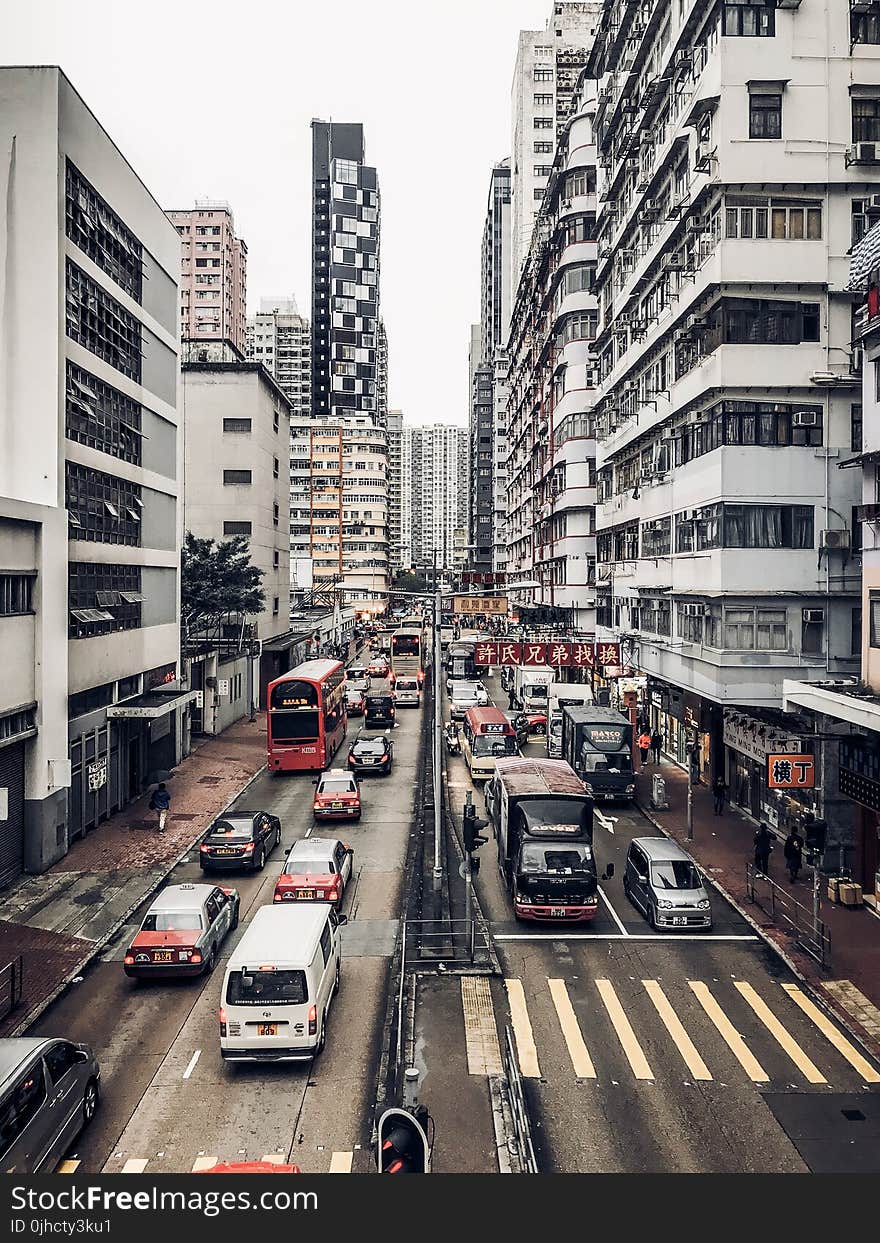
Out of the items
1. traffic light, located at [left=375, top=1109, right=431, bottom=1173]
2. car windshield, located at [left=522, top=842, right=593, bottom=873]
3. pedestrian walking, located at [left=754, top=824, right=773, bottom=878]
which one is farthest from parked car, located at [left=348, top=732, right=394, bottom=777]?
traffic light, located at [left=375, top=1109, right=431, bottom=1173]

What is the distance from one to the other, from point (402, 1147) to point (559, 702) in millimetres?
41664

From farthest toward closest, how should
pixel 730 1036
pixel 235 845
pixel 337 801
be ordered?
pixel 337 801
pixel 235 845
pixel 730 1036

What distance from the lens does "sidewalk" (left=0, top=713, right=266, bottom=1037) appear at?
19578 millimetres

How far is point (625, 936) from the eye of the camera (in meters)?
21.8

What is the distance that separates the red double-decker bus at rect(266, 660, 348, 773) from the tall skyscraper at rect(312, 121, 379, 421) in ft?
433

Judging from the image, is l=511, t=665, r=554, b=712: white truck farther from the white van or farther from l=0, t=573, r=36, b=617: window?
the white van

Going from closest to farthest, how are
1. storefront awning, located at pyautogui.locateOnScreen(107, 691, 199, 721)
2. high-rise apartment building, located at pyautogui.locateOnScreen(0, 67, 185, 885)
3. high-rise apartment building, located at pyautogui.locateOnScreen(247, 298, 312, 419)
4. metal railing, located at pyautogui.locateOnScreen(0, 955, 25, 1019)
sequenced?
metal railing, located at pyautogui.locateOnScreen(0, 955, 25, 1019) < high-rise apartment building, located at pyautogui.locateOnScreen(0, 67, 185, 885) < storefront awning, located at pyautogui.locateOnScreen(107, 691, 199, 721) < high-rise apartment building, located at pyautogui.locateOnScreen(247, 298, 312, 419)

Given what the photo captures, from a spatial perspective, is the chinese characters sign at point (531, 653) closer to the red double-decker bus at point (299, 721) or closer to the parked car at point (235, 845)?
the red double-decker bus at point (299, 721)

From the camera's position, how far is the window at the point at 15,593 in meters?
24.0

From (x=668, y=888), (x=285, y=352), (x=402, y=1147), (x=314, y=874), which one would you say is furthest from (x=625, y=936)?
(x=285, y=352)

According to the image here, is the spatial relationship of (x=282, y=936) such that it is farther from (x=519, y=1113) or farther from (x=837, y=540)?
(x=837, y=540)

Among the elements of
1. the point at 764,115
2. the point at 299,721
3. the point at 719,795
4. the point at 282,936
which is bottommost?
the point at 719,795

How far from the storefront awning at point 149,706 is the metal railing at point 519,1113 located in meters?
19.9

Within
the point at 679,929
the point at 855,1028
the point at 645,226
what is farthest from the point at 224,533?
the point at 855,1028
